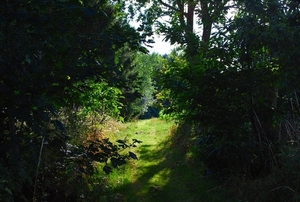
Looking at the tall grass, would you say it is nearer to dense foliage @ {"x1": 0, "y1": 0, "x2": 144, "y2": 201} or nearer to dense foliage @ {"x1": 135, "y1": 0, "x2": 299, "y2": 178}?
dense foliage @ {"x1": 135, "y1": 0, "x2": 299, "y2": 178}

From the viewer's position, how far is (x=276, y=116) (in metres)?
6.39

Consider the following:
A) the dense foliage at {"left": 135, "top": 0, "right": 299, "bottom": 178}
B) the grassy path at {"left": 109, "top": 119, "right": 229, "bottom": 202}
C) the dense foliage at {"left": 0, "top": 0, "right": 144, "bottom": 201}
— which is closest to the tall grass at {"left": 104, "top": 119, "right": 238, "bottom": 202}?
the grassy path at {"left": 109, "top": 119, "right": 229, "bottom": 202}

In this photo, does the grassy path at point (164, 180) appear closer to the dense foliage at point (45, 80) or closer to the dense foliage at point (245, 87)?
the dense foliage at point (245, 87)

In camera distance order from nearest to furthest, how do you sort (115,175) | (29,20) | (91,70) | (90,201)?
(29,20)
(91,70)
(90,201)
(115,175)

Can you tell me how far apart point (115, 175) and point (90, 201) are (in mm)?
2513

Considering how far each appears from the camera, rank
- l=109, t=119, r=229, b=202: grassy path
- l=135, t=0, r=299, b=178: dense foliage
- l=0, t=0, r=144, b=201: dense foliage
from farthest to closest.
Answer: l=109, t=119, r=229, b=202: grassy path → l=135, t=0, r=299, b=178: dense foliage → l=0, t=0, r=144, b=201: dense foliage

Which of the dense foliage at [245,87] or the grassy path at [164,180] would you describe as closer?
the dense foliage at [245,87]

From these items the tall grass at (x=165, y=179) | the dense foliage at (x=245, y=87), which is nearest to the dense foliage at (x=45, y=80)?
the tall grass at (x=165, y=179)

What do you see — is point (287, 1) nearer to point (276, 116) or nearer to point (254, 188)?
point (276, 116)

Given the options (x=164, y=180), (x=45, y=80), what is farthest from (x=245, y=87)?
(x=45, y=80)

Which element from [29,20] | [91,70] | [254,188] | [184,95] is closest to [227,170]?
[254,188]

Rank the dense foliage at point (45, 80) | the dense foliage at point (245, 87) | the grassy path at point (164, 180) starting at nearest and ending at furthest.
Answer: the dense foliage at point (45, 80) → the dense foliage at point (245, 87) → the grassy path at point (164, 180)

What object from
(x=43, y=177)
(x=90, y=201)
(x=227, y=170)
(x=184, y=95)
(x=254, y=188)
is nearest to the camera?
(x=43, y=177)

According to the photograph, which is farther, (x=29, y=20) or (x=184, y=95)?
(x=184, y=95)
